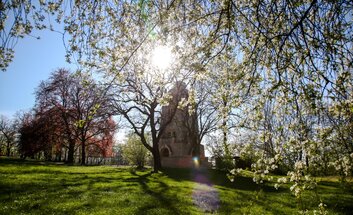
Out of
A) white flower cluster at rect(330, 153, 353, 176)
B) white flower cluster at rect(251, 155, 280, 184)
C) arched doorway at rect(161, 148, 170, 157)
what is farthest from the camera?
arched doorway at rect(161, 148, 170, 157)

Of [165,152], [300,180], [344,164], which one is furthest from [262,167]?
[165,152]

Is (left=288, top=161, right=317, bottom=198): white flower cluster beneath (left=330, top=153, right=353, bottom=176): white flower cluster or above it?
beneath

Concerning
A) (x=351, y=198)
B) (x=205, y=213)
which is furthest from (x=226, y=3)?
(x=351, y=198)

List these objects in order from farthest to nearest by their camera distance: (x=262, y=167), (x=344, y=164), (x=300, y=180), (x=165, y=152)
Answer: (x=165, y=152), (x=344, y=164), (x=262, y=167), (x=300, y=180)

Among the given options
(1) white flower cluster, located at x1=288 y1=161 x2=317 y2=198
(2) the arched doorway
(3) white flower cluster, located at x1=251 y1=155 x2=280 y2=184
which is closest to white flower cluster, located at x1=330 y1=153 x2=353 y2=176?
(1) white flower cluster, located at x1=288 y1=161 x2=317 y2=198

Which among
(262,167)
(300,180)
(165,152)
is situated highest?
(165,152)

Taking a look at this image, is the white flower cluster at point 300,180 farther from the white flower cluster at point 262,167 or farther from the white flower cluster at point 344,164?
the white flower cluster at point 344,164

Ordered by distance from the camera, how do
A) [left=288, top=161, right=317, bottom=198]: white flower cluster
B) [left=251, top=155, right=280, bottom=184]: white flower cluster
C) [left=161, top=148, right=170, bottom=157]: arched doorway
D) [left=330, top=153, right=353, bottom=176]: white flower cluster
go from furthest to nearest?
1. [left=161, top=148, right=170, bottom=157]: arched doorway
2. [left=330, top=153, right=353, bottom=176]: white flower cluster
3. [left=251, top=155, right=280, bottom=184]: white flower cluster
4. [left=288, top=161, right=317, bottom=198]: white flower cluster

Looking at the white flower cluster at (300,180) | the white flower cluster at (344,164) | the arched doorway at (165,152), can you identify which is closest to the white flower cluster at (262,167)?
the white flower cluster at (300,180)

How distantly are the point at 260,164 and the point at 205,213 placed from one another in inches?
242

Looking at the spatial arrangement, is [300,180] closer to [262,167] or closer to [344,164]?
Result: [262,167]

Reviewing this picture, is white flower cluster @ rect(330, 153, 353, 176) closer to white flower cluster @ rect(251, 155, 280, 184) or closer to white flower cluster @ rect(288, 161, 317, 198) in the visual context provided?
white flower cluster @ rect(288, 161, 317, 198)

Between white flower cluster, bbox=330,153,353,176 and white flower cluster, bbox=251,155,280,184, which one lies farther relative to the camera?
white flower cluster, bbox=330,153,353,176

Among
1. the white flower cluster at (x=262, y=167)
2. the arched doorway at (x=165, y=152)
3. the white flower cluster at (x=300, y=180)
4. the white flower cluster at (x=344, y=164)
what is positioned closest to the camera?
the white flower cluster at (x=300, y=180)
